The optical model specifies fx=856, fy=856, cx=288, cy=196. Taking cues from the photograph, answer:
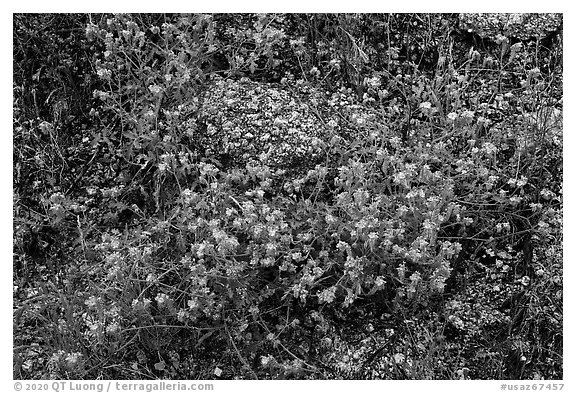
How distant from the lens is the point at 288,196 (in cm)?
478

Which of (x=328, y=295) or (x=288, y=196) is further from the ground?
(x=288, y=196)

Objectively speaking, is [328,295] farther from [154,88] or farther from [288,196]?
[154,88]

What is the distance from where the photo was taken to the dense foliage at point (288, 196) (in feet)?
14.7

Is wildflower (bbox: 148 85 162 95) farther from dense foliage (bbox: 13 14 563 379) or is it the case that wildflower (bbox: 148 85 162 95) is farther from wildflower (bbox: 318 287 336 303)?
wildflower (bbox: 318 287 336 303)

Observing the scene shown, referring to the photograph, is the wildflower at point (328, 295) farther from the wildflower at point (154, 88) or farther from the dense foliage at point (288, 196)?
the wildflower at point (154, 88)

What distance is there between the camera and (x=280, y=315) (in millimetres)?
4547

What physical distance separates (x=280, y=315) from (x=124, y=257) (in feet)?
2.98

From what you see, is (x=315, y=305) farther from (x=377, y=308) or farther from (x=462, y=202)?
(x=462, y=202)

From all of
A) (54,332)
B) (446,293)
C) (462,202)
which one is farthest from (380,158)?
(54,332)

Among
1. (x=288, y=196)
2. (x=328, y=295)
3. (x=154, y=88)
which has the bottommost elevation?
(x=328, y=295)

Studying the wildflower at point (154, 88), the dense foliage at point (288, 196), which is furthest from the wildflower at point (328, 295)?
the wildflower at point (154, 88)

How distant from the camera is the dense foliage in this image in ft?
14.7

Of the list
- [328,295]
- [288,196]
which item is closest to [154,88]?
[288,196]

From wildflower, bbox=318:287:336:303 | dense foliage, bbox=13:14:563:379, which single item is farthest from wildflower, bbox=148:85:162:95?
wildflower, bbox=318:287:336:303
